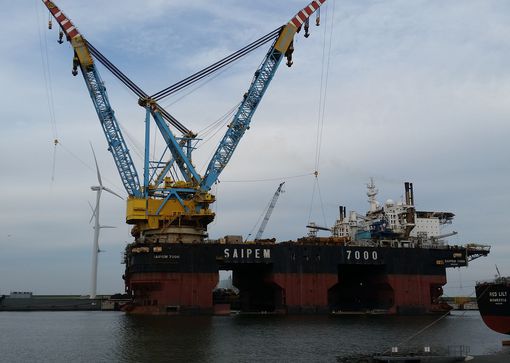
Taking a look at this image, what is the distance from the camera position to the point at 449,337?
3684 cm

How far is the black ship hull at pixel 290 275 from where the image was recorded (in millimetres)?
50094

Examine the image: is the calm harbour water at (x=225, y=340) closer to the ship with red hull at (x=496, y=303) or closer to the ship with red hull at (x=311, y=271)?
the ship with red hull at (x=496, y=303)

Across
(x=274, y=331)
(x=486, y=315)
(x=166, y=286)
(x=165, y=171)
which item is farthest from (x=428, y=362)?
(x=165, y=171)

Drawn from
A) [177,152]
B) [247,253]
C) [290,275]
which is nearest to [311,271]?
[290,275]

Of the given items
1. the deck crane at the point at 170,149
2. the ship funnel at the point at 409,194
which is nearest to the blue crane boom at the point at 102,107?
the deck crane at the point at 170,149

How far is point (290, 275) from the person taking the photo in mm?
53438

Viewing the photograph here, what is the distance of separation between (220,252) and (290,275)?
22.9ft

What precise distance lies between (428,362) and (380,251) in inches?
1264

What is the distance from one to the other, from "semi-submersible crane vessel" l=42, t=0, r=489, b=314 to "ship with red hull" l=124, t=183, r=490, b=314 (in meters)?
0.09

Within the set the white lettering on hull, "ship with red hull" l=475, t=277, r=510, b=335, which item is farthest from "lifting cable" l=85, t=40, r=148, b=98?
"ship with red hull" l=475, t=277, r=510, b=335

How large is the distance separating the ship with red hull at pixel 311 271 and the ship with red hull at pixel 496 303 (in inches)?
827

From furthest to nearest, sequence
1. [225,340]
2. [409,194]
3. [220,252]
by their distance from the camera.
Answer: [409,194], [220,252], [225,340]

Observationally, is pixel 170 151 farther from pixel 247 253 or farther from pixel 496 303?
pixel 496 303

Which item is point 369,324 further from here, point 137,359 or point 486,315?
point 137,359
